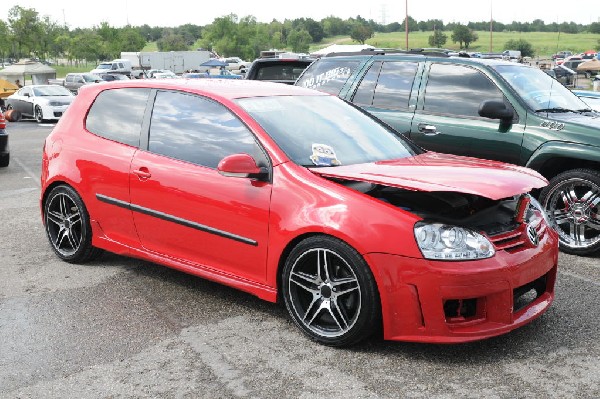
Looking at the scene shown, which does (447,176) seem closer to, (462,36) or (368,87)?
(368,87)

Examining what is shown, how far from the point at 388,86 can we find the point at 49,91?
20.2 meters

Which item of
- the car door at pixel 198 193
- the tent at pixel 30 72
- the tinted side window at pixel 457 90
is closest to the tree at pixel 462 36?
the tent at pixel 30 72

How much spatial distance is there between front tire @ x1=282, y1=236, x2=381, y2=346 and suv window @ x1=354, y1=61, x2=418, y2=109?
3388 millimetres

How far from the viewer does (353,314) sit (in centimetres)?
396

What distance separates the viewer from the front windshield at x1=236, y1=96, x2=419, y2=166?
175 inches

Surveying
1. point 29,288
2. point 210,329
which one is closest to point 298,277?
point 210,329

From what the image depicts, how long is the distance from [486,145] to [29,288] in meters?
4.01

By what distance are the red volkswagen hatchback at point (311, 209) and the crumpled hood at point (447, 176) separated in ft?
0.05

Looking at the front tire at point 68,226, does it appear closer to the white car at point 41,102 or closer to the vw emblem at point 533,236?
the vw emblem at point 533,236

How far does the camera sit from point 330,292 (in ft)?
13.1

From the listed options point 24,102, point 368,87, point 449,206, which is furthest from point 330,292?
point 24,102

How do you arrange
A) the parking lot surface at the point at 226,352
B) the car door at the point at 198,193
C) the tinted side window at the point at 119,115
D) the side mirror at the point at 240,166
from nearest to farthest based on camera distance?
the parking lot surface at the point at 226,352 < the side mirror at the point at 240,166 < the car door at the point at 198,193 < the tinted side window at the point at 119,115

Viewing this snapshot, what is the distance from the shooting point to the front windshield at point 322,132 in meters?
4.46

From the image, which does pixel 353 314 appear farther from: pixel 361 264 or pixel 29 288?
pixel 29 288
